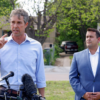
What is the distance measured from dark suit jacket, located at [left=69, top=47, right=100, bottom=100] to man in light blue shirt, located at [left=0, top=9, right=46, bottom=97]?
0.99 metres

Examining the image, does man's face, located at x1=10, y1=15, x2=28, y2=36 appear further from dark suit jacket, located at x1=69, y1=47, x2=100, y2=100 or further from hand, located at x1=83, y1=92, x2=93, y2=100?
hand, located at x1=83, y1=92, x2=93, y2=100

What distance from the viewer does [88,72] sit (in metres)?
3.42

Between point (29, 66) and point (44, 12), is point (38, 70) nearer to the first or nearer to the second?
point (29, 66)

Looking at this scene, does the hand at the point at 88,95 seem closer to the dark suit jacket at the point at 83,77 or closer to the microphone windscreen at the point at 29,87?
the dark suit jacket at the point at 83,77

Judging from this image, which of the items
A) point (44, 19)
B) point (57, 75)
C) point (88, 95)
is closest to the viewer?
point (88, 95)

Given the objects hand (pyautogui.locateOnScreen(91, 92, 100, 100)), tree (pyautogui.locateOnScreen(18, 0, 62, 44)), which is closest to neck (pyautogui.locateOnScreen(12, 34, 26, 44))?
hand (pyautogui.locateOnScreen(91, 92, 100, 100))

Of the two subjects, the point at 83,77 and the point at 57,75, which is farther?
the point at 57,75

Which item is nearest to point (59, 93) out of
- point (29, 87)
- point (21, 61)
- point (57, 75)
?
point (57, 75)

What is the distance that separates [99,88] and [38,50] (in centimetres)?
139

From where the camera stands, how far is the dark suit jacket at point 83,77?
3.42 metres

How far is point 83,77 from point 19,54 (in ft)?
4.54

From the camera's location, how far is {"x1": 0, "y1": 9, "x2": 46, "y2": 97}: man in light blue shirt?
248 centimetres

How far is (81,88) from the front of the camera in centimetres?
344

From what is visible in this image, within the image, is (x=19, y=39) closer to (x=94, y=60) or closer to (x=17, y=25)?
(x=17, y=25)
